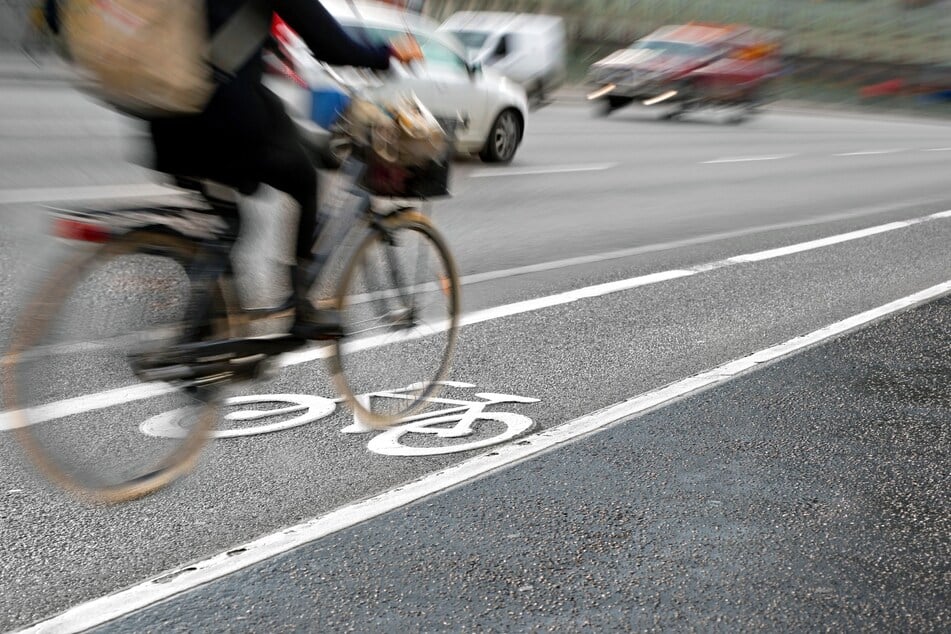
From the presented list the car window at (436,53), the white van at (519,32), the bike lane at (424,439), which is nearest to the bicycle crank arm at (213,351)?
the bike lane at (424,439)

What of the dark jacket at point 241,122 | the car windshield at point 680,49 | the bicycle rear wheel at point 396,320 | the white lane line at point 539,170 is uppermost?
the car windshield at point 680,49

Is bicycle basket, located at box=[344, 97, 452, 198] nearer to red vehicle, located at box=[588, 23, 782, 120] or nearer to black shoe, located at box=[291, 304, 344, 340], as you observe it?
black shoe, located at box=[291, 304, 344, 340]

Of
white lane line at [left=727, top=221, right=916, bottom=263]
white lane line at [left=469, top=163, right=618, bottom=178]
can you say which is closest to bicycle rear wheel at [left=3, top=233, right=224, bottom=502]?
white lane line at [left=727, top=221, right=916, bottom=263]

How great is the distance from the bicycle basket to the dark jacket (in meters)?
0.40

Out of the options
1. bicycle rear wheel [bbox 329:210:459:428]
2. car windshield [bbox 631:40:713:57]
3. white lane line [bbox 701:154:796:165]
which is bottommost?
bicycle rear wheel [bbox 329:210:459:428]

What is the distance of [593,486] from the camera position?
13.8 feet

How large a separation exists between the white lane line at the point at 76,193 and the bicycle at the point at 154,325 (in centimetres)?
509

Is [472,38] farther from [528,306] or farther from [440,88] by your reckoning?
[528,306]

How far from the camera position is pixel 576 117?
23.4 m

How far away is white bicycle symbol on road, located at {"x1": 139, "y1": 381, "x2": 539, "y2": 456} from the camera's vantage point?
15.0 ft

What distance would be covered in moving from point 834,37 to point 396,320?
40.2 meters

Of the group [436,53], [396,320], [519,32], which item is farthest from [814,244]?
[519,32]

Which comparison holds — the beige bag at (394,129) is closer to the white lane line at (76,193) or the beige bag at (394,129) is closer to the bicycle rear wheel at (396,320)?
the bicycle rear wheel at (396,320)

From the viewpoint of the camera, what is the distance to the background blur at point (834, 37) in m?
35.2
